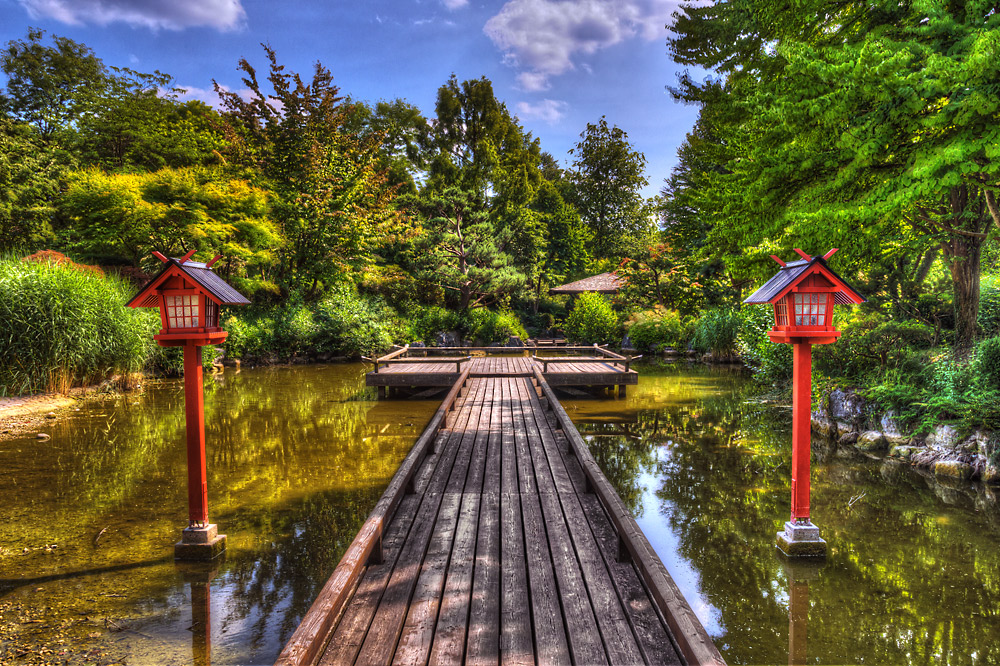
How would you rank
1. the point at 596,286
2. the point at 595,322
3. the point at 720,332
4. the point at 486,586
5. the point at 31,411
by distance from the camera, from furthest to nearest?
the point at 596,286
the point at 595,322
the point at 720,332
the point at 31,411
the point at 486,586

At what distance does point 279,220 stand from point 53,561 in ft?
62.9

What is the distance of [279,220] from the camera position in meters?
21.4

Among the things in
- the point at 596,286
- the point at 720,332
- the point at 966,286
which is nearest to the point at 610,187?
the point at 596,286

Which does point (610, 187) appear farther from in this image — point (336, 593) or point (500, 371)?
point (336, 593)

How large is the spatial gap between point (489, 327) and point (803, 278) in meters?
19.1

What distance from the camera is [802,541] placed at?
14.1 ft

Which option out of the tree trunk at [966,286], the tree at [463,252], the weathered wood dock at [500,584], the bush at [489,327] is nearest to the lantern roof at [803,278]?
the weathered wood dock at [500,584]

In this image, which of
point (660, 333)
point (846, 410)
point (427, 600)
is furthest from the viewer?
point (660, 333)

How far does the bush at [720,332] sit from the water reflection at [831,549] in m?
9.47

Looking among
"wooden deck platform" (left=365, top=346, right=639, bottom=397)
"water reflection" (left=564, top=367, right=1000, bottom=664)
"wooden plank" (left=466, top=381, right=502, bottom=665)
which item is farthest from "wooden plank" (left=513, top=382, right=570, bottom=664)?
"wooden deck platform" (left=365, top=346, right=639, bottom=397)

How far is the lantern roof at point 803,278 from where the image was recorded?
418 centimetres

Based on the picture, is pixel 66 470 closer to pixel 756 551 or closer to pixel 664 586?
pixel 664 586

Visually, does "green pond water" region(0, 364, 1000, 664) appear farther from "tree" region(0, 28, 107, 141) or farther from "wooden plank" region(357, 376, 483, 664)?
"tree" region(0, 28, 107, 141)

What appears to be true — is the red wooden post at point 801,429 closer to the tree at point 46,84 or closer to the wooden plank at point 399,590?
the wooden plank at point 399,590
